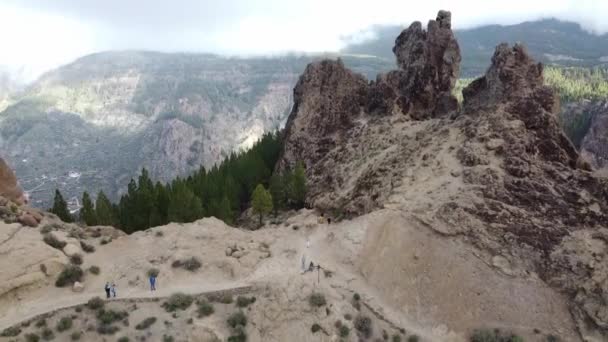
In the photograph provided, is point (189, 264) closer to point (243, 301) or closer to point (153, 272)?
point (153, 272)

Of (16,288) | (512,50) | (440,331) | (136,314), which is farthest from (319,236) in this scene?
(512,50)

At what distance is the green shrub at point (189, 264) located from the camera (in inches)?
1922

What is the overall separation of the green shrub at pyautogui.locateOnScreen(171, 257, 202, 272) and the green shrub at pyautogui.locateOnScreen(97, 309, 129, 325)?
373 inches

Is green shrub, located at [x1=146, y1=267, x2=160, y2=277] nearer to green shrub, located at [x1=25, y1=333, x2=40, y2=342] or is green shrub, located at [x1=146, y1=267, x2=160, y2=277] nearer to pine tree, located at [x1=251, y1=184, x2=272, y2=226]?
green shrub, located at [x1=25, y1=333, x2=40, y2=342]

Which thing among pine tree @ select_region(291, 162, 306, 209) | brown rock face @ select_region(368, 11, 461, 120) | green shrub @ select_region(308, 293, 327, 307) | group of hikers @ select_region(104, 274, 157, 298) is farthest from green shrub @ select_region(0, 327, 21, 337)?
brown rock face @ select_region(368, 11, 461, 120)

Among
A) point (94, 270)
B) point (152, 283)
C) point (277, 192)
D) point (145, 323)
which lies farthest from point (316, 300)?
point (277, 192)

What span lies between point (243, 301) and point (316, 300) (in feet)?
21.1

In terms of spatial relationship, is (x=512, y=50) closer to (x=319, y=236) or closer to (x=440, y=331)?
(x=319, y=236)

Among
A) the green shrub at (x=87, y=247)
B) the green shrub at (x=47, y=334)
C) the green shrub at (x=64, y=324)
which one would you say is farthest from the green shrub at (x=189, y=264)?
the green shrub at (x=47, y=334)

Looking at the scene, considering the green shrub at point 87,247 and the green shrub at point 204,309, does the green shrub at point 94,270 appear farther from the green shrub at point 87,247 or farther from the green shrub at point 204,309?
the green shrub at point 204,309

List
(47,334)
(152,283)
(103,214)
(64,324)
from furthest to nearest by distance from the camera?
1. (103,214)
2. (152,283)
3. (64,324)
4. (47,334)

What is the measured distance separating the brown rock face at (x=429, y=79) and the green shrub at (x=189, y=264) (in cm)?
5321

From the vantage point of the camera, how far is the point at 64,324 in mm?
37406

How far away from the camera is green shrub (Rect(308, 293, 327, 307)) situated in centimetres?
4275
